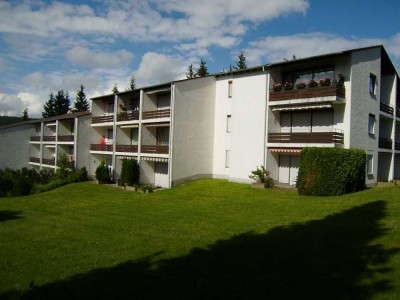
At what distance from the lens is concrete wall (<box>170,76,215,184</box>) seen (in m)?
32.0

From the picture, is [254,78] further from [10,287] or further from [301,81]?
[10,287]

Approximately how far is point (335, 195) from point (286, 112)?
9604mm

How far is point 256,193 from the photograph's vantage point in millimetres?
25406

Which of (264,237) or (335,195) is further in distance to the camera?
(335,195)

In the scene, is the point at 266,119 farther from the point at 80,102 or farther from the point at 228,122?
the point at 80,102

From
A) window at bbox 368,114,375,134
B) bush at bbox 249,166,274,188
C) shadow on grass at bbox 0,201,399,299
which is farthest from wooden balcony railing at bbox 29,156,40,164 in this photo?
shadow on grass at bbox 0,201,399,299

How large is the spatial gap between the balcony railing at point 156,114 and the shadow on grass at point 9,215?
14.4m

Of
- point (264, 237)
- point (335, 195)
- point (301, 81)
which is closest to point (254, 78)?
point (301, 81)

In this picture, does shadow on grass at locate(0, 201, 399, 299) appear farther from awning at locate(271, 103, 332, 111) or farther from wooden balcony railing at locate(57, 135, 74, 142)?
wooden balcony railing at locate(57, 135, 74, 142)

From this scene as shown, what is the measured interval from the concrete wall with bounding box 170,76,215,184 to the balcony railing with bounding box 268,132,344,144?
7442mm

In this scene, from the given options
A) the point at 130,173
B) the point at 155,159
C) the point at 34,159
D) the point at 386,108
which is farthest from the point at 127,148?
the point at 34,159

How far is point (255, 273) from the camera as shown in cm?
920

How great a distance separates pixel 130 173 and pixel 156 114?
625 centimetres

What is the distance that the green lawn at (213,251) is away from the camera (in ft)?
27.7
